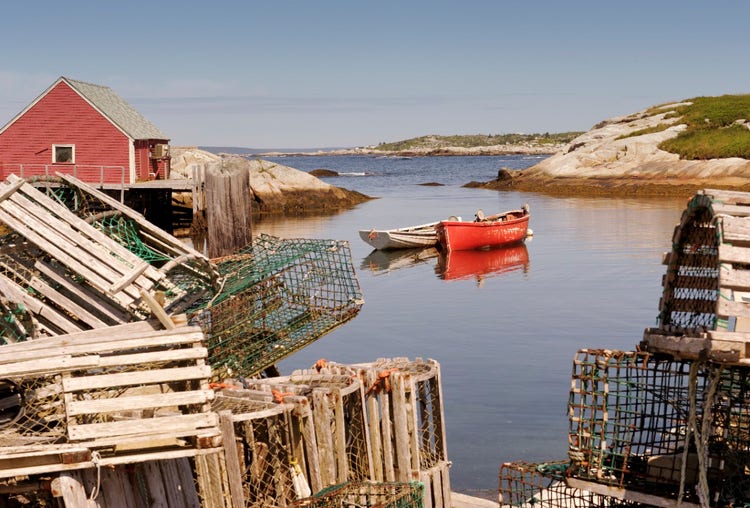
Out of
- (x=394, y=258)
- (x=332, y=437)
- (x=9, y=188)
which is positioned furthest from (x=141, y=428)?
(x=394, y=258)

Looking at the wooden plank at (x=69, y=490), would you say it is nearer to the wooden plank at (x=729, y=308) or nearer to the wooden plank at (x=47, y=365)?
the wooden plank at (x=47, y=365)

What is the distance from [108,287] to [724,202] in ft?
15.2

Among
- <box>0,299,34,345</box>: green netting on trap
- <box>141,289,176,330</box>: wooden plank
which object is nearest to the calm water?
<box>141,289,176,330</box>: wooden plank

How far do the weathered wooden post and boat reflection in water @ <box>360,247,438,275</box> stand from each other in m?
15.4

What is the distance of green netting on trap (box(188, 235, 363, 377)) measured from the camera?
10.2 meters

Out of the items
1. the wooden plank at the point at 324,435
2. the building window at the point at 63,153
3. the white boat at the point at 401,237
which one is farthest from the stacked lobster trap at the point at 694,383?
the building window at the point at 63,153

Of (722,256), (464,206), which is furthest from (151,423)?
(464,206)

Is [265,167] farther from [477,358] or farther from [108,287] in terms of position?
[108,287]

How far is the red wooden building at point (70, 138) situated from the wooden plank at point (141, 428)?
104 ft

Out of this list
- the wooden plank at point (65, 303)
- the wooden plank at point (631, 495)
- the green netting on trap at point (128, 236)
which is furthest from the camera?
the green netting on trap at point (128, 236)

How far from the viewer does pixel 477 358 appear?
55.3 feet

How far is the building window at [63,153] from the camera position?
37062mm

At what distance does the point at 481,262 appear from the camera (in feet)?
103

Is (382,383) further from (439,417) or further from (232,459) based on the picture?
(232,459)
